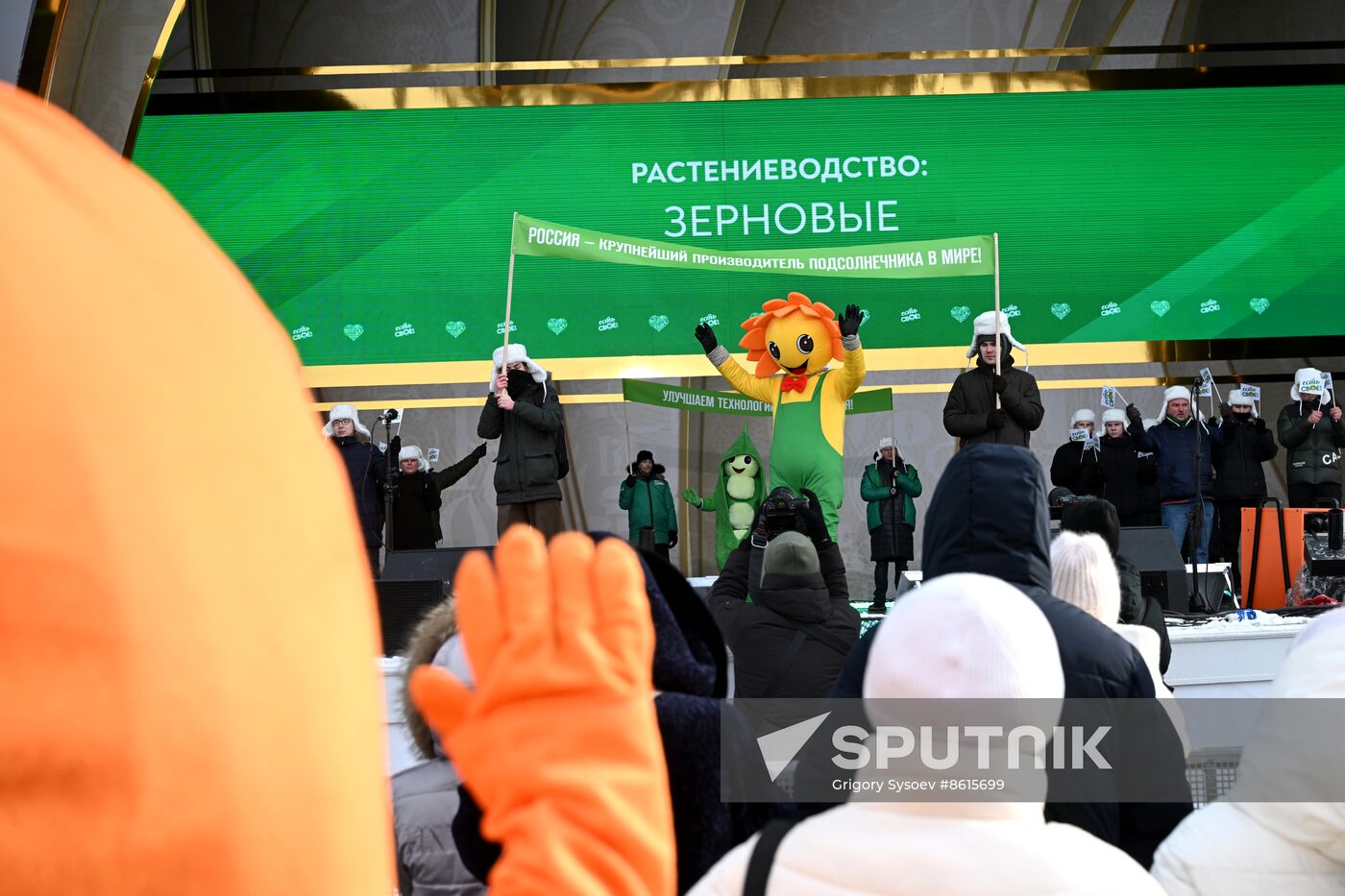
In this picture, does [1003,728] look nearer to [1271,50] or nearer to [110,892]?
[110,892]

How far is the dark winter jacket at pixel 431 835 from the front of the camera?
234cm

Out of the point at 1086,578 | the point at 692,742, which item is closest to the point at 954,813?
the point at 692,742

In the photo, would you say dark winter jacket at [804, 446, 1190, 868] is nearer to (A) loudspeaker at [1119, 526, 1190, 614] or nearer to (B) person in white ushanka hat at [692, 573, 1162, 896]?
(B) person in white ushanka hat at [692, 573, 1162, 896]

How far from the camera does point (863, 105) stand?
444 inches

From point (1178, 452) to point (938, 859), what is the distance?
9.47 metres

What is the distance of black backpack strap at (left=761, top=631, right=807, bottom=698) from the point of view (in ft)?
12.2

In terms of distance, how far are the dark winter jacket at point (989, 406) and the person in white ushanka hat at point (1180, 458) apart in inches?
97.1

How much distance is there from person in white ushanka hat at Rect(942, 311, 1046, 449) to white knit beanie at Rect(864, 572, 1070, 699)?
249 inches

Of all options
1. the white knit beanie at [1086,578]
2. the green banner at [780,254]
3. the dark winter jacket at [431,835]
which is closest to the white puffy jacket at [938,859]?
the dark winter jacket at [431,835]

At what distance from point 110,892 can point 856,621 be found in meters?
3.80

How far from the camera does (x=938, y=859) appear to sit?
1452 mm

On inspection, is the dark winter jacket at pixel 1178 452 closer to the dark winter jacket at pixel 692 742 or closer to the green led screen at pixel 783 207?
the green led screen at pixel 783 207

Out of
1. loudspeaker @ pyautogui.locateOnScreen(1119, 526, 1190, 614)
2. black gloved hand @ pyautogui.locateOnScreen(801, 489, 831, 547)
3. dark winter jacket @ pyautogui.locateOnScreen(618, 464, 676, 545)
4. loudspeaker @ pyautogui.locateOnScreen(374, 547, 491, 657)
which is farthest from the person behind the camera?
dark winter jacket @ pyautogui.locateOnScreen(618, 464, 676, 545)

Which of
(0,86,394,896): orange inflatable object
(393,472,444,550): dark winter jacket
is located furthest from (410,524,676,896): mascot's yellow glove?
(393,472,444,550): dark winter jacket
